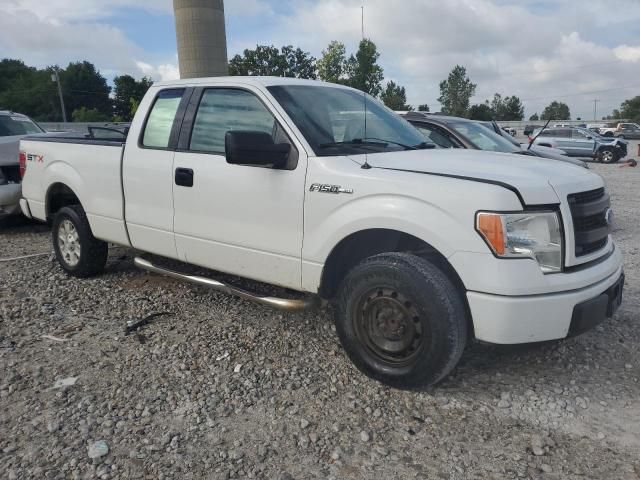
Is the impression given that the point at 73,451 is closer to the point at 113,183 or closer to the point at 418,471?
the point at 418,471

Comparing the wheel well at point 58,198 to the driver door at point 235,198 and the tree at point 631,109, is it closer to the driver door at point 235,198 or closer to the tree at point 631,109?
the driver door at point 235,198

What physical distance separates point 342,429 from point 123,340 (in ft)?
6.40

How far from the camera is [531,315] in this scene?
9.48 ft

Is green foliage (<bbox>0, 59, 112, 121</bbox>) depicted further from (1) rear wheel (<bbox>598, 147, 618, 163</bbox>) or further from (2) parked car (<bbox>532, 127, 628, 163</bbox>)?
(1) rear wheel (<bbox>598, 147, 618, 163</bbox>)

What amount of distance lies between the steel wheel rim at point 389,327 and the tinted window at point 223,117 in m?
1.42

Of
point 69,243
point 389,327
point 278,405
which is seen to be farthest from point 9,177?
point 389,327

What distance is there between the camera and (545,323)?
115 inches

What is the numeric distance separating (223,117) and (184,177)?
0.54 metres

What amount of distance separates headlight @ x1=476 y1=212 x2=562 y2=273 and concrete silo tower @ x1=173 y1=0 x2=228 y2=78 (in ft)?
76.7

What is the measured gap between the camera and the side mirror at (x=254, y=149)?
337cm

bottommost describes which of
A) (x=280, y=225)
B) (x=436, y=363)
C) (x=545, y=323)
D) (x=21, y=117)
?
(x=436, y=363)

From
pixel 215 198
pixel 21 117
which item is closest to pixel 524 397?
pixel 215 198

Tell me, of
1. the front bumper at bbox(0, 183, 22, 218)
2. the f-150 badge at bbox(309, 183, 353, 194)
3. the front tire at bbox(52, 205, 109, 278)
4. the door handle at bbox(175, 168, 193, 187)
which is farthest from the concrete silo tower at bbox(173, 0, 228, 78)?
the f-150 badge at bbox(309, 183, 353, 194)

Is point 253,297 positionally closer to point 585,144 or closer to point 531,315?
point 531,315
